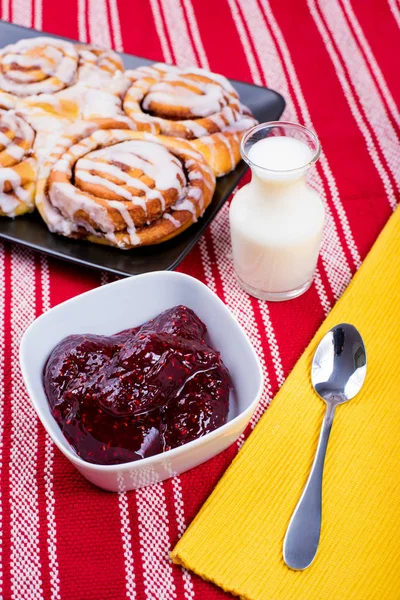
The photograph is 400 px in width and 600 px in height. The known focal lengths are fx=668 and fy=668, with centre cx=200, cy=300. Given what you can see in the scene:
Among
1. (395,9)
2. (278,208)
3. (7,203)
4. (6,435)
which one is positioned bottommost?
(6,435)

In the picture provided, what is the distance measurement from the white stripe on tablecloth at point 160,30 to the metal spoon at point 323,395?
1011mm

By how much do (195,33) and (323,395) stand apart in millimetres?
1217

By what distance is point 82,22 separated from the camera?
6.25 feet

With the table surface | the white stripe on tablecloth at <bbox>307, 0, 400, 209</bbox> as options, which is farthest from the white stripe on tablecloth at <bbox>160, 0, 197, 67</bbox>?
the white stripe on tablecloth at <bbox>307, 0, 400, 209</bbox>

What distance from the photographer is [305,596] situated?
895 mm

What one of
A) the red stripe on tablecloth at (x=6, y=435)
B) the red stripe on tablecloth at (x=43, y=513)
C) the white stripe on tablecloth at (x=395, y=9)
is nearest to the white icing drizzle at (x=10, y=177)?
the red stripe on tablecloth at (x=6, y=435)

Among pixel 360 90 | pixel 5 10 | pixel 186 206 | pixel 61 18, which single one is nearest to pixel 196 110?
pixel 186 206

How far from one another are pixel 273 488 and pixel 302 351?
289 millimetres

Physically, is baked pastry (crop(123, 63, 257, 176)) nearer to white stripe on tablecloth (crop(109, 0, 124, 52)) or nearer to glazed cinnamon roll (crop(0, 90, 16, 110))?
glazed cinnamon roll (crop(0, 90, 16, 110))

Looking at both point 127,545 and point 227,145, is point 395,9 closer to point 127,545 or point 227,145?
point 227,145

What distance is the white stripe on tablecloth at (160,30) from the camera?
1.82 meters

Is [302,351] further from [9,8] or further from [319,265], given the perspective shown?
[9,8]

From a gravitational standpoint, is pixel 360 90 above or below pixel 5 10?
above

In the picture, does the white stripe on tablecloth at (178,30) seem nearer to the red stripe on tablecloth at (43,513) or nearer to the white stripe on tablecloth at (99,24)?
the white stripe on tablecloth at (99,24)
